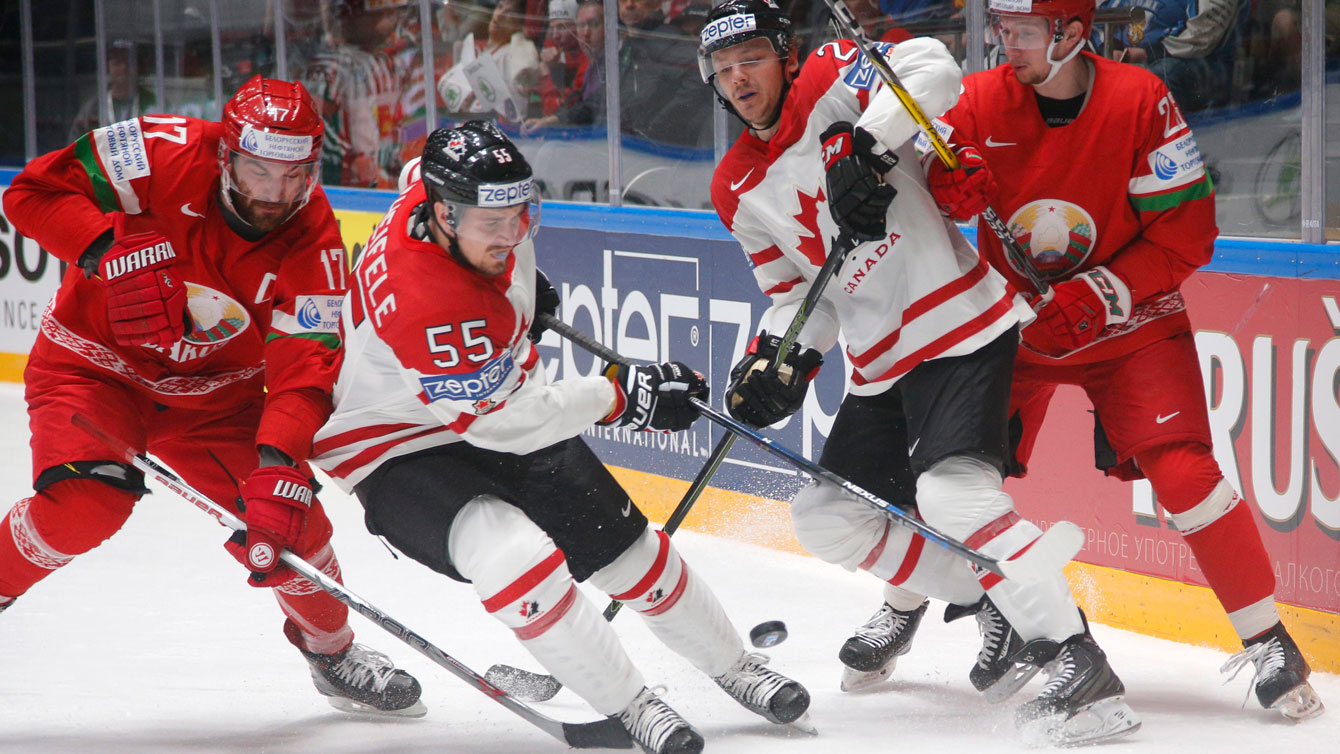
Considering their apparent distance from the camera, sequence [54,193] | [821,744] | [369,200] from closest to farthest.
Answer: [821,744] → [54,193] → [369,200]

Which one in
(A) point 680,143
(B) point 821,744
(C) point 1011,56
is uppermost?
(C) point 1011,56

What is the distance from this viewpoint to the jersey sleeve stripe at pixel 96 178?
2738 mm

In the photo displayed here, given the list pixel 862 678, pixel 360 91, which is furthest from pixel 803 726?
pixel 360 91

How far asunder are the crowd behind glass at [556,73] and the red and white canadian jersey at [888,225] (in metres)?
0.99

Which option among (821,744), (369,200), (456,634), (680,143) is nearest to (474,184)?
(821,744)

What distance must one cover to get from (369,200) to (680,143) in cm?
180

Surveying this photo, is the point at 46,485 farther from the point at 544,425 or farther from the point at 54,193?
the point at 544,425

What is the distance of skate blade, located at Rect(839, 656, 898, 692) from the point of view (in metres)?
2.94

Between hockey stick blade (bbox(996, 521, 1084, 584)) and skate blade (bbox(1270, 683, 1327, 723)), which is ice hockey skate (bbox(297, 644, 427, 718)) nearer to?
hockey stick blade (bbox(996, 521, 1084, 584))

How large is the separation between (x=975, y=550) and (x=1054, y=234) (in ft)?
2.15

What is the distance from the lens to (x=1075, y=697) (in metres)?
2.38

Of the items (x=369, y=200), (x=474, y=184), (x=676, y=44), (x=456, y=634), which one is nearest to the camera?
(x=474, y=184)

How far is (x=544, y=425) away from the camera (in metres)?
2.35

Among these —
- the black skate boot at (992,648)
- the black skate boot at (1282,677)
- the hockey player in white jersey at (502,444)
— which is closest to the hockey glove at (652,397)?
the hockey player in white jersey at (502,444)
